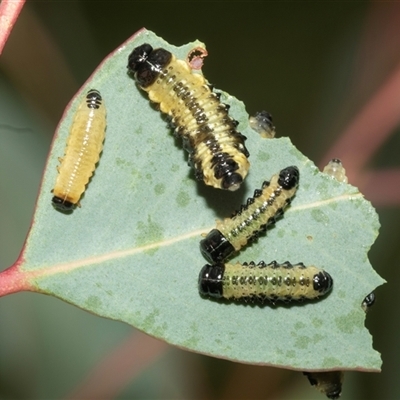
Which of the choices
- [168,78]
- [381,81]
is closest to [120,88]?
[168,78]

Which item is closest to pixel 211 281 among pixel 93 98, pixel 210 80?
pixel 93 98

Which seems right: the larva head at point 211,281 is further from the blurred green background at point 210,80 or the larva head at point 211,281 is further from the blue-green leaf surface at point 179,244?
the blurred green background at point 210,80

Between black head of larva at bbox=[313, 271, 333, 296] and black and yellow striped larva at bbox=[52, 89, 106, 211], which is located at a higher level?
black head of larva at bbox=[313, 271, 333, 296]

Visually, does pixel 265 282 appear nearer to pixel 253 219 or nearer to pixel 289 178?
pixel 253 219

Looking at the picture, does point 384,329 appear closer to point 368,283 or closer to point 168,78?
point 368,283

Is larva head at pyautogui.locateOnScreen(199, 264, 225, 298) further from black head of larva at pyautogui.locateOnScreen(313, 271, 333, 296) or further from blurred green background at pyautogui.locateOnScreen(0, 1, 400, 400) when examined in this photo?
blurred green background at pyautogui.locateOnScreen(0, 1, 400, 400)

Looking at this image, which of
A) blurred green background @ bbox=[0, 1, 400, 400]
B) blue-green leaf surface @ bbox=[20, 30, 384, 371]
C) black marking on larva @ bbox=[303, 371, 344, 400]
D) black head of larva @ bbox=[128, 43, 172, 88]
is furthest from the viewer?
blurred green background @ bbox=[0, 1, 400, 400]

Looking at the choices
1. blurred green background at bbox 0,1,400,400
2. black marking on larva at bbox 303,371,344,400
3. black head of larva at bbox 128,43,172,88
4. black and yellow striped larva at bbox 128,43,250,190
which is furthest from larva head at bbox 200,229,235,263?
blurred green background at bbox 0,1,400,400
